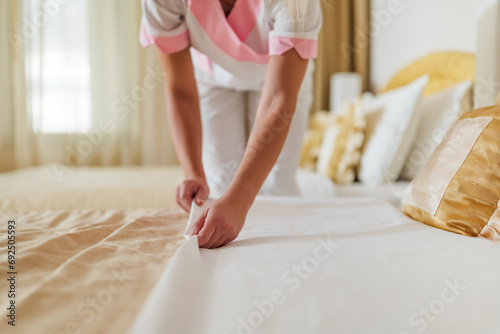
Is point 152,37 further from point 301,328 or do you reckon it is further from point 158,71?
point 158,71

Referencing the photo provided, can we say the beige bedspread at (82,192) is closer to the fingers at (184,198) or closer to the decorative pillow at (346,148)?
the fingers at (184,198)

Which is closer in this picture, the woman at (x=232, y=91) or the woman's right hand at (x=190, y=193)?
the woman at (x=232, y=91)

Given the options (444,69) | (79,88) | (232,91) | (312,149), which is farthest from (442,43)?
(79,88)

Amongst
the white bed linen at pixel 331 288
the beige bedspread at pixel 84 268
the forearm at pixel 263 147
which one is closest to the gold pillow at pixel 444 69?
the forearm at pixel 263 147

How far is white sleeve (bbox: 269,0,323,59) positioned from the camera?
34.6 inches

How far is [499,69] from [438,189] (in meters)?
0.65

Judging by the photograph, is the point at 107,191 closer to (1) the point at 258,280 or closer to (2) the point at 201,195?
(2) the point at 201,195

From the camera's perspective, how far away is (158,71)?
10.6ft

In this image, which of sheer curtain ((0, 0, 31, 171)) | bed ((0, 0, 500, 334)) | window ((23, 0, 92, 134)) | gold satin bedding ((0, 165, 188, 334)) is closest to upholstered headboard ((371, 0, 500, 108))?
bed ((0, 0, 500, 334))

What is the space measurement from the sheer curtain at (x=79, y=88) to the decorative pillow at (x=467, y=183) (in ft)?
8.84

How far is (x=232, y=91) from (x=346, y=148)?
0.77 meters

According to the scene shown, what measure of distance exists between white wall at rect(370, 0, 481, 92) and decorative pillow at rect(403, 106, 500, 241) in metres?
1.07

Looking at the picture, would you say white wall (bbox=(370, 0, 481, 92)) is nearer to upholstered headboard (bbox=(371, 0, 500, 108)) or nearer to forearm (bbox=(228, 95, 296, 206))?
upholstered headboard (bbox=(371, 0, 500, 108))

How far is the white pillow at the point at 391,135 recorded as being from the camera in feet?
5.24
